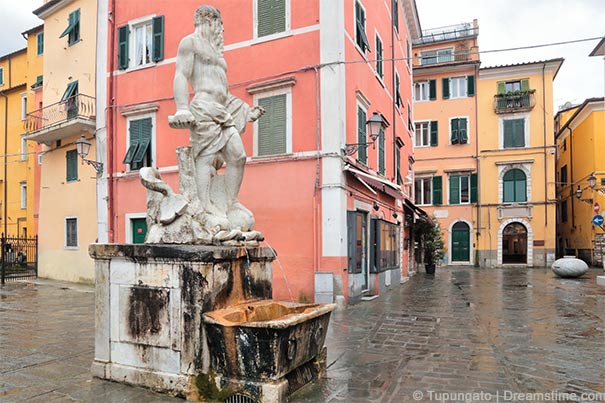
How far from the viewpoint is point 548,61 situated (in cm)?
2812

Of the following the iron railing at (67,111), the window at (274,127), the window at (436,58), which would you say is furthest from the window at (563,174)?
the iron railing at (67,111)

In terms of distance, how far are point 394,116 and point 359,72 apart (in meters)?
5.67

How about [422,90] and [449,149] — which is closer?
[449,149]

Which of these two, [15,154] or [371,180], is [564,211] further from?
[15,154]

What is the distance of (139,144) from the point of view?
14.9m

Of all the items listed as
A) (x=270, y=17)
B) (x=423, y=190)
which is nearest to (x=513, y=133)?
(x=423, y=190)

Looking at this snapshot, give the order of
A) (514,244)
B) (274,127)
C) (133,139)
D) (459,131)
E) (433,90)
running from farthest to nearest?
(514,244) < (433,90) < (459,131) < (133,139) < (274,127)

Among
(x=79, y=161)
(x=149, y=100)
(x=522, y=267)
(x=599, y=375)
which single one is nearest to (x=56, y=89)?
(x=79, y=161)

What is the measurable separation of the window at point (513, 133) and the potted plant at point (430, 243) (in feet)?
33.2

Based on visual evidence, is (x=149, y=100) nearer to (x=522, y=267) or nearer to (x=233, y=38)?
(x=233, y=38)

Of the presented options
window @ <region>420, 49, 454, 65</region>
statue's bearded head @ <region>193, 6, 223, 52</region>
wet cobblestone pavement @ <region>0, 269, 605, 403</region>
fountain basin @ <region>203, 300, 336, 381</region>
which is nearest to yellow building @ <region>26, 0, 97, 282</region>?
wet cobblestone pavement @ <region>0, 269, 605, 403</region>

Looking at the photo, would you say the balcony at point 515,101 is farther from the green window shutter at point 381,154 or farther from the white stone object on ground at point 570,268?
the green window shutter at point 381,154

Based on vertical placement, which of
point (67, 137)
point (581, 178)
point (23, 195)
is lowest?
point (23, 195)

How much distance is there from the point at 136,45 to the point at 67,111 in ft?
13.1
